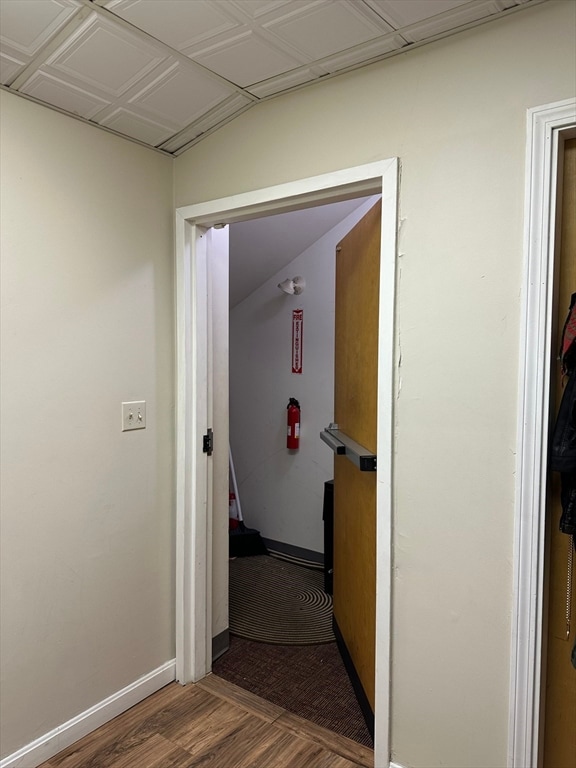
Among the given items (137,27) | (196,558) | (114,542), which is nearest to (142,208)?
(137,27)

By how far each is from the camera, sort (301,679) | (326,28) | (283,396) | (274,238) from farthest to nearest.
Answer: (283,396) < (274,238) < (301,679) < (326,28)

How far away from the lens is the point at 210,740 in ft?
6.24

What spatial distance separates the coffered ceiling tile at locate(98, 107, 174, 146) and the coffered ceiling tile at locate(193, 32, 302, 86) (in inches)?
14.9

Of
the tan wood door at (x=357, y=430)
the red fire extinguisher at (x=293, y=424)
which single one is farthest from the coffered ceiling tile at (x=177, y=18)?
the red fire extinguisher at (x=293, y=424)

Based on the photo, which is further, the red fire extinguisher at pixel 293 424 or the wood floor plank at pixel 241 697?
the red fire extinguisher at pixel 293 424

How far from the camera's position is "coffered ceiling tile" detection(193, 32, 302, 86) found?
4.83 ft

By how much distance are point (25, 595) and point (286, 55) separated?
6.07ft

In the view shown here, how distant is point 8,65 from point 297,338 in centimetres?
237

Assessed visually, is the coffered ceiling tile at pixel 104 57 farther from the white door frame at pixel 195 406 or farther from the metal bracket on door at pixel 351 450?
the metal bracket on door at pixel 351 450

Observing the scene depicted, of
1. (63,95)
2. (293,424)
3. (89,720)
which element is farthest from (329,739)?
(63,95)

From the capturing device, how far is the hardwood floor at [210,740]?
180 cm

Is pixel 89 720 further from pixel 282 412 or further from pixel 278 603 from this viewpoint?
pixel 282 412

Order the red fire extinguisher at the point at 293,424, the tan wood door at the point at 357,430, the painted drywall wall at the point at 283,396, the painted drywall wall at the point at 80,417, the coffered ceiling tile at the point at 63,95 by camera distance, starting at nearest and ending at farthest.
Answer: the coffered ceiling tile at the point at 63,95
the painted drywall wall at the point at 80,417
the tan wood door at the point at 357,430
the painted drywall wall at the point at 283,396
the red fire extinguisher at the point at 293,424

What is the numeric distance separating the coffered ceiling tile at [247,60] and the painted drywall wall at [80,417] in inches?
22.8
